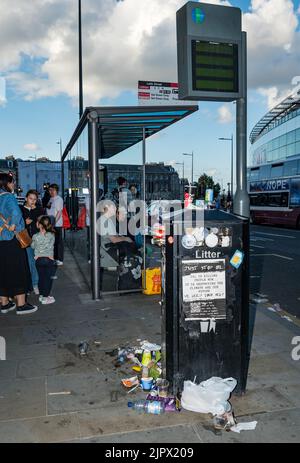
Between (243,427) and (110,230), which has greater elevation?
(110,230)

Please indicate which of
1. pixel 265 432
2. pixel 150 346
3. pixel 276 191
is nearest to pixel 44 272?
pixel 150 346

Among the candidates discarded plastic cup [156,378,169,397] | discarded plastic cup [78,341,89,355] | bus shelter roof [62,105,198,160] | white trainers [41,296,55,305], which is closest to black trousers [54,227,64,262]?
bus shelter roof [62,105,198,160]

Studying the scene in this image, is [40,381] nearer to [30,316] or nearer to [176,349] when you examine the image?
[176,349]

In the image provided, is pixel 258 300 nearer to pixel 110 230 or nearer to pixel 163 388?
pixel 110 230

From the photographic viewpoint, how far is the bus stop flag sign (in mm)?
5266

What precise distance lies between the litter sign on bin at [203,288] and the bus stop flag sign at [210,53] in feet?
8.86

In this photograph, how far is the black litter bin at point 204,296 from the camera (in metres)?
3.51

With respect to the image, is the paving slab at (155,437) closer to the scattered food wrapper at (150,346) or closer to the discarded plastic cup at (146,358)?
the discarded plastic cup at (146,358)

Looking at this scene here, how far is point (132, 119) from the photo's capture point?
6891 millimetres

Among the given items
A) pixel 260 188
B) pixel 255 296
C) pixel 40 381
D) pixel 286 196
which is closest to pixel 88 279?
pixel 255 296

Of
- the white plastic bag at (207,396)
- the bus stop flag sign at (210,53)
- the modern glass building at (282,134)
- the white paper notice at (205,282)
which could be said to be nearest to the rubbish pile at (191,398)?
the white plastic bag at (207,396)

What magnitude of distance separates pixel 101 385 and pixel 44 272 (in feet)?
10.2

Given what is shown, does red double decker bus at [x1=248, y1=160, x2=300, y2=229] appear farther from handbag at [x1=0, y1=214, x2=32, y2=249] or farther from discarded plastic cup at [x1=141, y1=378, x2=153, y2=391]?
discarded plastic cup at [x1=141, y1=378, x2=153, y2=391]

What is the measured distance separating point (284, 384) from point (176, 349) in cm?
112
